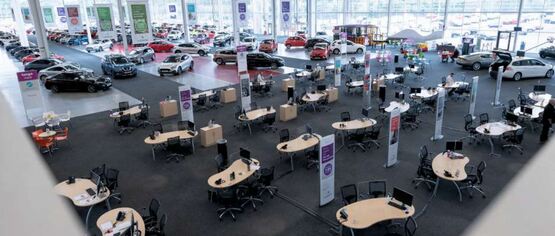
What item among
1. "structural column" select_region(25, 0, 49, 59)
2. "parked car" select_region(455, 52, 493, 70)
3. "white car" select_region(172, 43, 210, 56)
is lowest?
"parked car" select_region(455, 52, 493, 70)

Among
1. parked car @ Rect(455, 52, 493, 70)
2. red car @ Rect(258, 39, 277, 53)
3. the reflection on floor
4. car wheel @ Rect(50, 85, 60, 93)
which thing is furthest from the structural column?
parked car @ Rect(455, 52, 493, 70)

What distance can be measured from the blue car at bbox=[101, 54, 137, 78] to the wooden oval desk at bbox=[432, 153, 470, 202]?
1988 cm

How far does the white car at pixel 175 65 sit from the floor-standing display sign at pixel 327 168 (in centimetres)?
1785

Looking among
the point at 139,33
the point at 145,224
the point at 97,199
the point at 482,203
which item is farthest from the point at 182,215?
the point at 139,33

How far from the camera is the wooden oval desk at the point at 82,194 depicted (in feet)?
26.5

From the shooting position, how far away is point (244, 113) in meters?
13.7

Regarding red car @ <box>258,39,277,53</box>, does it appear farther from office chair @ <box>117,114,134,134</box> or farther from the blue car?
office chair @ <box>117,114,134,134</box>

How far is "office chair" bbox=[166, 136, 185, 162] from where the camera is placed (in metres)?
11.5

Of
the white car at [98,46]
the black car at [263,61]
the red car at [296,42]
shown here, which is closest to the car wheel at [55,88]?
the black car at [263,61]

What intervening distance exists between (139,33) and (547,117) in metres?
21.0

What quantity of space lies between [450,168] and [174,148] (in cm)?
771

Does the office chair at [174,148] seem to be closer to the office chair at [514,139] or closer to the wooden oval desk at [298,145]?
the wooden oval desk at [298,145]

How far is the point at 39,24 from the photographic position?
23.9 m

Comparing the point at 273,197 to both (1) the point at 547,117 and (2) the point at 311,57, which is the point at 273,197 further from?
(2) the point at 311,57
